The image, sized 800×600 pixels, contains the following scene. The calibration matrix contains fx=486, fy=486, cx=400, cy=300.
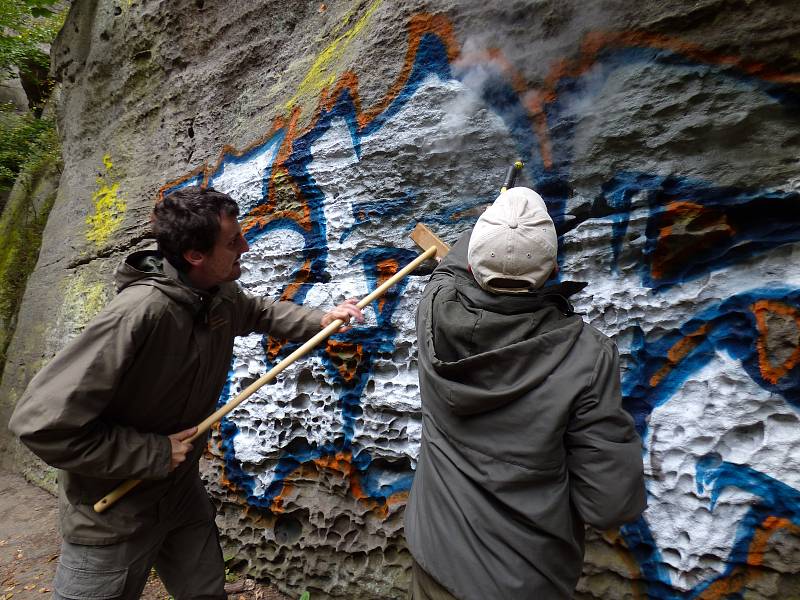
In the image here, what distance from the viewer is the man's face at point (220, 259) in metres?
1.89

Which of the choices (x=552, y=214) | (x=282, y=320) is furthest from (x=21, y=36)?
(x=552, y=214)

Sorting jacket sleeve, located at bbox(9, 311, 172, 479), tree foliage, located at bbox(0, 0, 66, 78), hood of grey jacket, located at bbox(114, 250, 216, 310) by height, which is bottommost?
jacket sleeve, located at bbox(9, 311, 172, 479)

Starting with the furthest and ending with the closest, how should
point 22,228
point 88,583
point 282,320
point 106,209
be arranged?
point 22,228 → point 106,209 → point 282,320 → point 88,583

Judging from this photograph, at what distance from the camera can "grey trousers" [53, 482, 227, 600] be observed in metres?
1.79

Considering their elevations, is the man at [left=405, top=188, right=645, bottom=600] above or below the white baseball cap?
below

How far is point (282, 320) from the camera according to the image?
238 cm

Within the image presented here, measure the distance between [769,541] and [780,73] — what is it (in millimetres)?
1707

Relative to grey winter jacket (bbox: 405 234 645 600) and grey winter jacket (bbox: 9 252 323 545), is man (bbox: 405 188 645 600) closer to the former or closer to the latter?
grey winter jacket (bbox: 405 234 645 600)

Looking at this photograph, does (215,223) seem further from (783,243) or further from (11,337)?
(11,337)

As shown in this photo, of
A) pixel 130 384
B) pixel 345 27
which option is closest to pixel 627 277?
pixel 130 384

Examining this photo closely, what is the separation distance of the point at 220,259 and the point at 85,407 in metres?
0.69

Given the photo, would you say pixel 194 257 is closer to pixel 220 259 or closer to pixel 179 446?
pixel 220 259

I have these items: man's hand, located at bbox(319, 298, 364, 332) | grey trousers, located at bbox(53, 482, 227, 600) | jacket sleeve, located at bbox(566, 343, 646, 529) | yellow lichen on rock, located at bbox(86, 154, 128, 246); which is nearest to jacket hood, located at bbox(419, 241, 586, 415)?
jacket sleeve, located at bbox(566, 343, 646, 529)

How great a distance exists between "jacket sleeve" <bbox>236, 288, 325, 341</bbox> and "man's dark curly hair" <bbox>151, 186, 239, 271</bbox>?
0.51 metres
